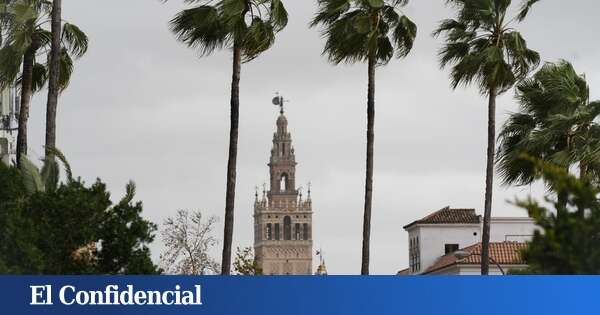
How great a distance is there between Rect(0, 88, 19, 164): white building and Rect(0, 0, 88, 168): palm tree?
800 inches

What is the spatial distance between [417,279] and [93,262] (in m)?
11.9

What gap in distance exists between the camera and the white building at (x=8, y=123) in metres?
76.5

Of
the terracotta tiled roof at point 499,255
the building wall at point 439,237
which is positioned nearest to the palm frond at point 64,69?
the terracotta tiled roof at point 499,255

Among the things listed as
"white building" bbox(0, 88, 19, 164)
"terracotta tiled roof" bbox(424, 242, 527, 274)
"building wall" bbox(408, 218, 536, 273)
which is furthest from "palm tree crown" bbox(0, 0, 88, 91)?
"building wall" bbox(408, 218, 536, 273)

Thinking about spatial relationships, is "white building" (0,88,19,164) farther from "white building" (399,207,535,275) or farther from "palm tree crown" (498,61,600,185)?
"white building" (399,207,535,275)

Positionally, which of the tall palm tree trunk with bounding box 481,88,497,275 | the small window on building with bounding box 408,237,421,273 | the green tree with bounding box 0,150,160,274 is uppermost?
the small window on building with bounding box 408,237,421,273

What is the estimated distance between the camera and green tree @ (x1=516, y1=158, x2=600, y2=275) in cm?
2598

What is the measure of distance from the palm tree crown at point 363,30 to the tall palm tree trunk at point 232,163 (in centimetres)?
481

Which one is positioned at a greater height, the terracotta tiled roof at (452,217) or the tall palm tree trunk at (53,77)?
the terracotta tiled roof at (452,217)

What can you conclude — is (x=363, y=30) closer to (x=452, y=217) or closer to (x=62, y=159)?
(x=62, y=159)

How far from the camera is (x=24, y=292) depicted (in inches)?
1069

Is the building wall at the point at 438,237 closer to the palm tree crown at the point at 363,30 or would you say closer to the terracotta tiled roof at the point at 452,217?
the terracotta tiled roof at the point at 452,217

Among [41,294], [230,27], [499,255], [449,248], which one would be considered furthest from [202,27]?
[449,248]

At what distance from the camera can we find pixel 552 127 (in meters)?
54.6
